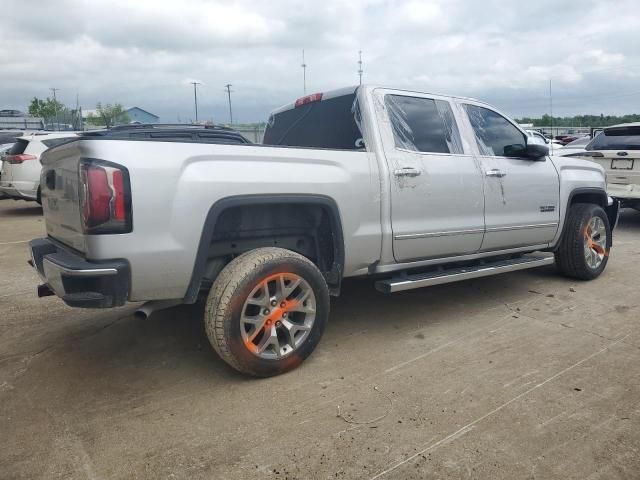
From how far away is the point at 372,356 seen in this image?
3549 mm

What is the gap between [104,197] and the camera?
103 inches

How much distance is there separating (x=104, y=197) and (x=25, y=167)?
9347 millimetres

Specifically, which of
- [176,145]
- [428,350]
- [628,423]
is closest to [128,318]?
[176,145]

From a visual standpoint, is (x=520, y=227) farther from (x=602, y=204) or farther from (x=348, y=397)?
(x=348, y=397)

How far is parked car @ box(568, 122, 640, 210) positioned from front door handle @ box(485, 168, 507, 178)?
4.23 meters

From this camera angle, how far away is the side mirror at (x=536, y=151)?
4566 millimetres

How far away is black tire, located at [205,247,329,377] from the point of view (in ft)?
9.64

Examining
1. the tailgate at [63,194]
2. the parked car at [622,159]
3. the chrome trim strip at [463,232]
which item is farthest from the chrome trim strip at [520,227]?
the parked car at [622,159]

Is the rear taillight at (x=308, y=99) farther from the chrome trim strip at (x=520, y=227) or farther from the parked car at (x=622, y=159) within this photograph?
the parked car at (x=622, y=159)

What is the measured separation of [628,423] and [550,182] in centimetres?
270

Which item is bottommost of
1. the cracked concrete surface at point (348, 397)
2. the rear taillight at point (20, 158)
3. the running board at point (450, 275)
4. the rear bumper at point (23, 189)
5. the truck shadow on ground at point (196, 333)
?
the cracked concrete surface at point (348, 397)

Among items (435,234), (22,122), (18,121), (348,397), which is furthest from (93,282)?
(18,121)

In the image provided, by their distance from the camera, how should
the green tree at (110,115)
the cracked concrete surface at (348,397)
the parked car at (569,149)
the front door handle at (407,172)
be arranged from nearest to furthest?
the cracked concrete surface at (348,397) → the front door handle at (407,172) → the parked car at (569,149) → the green tree at (110,115)

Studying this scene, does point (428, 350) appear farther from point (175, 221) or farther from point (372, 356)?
point (175, 221)
